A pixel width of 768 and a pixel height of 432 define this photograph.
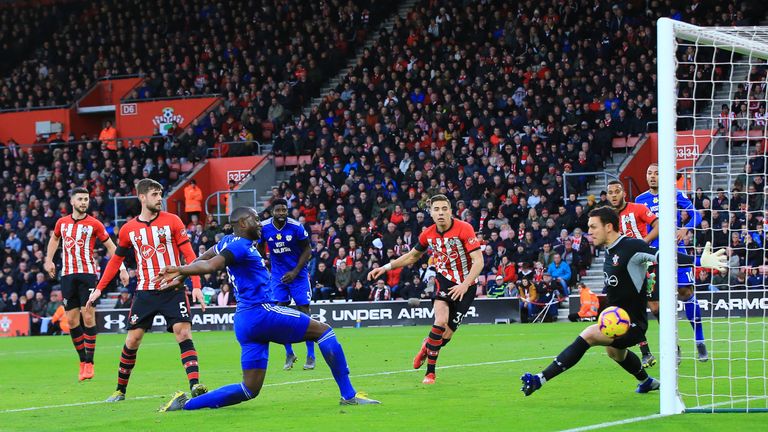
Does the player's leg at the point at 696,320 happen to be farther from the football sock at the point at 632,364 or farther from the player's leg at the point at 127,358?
the player's leg at the point at 127,358

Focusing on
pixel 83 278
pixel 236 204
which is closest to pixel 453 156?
pixel 236 204

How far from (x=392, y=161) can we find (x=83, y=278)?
1736 cm

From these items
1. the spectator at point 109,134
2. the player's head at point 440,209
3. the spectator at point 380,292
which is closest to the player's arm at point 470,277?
the player's head at point 440,209

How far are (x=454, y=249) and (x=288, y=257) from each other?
319 centimetres

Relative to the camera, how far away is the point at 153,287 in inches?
481

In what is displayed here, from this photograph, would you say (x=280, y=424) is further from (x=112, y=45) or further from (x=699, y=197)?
(x=112, y=45)

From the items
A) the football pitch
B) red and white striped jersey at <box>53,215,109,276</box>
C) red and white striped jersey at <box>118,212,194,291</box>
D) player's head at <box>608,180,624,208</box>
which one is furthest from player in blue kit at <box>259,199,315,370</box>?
player's head at <box>608,180,624,208</box>

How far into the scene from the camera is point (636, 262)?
403 inches

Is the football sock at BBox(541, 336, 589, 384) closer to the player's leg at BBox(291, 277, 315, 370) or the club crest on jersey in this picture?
the club crest on jersey

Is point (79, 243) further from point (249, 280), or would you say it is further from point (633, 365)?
point (633, 365)

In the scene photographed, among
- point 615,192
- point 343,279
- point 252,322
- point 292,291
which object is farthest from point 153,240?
point 343,279

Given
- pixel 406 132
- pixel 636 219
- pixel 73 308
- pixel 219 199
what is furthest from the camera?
pixel 219 199

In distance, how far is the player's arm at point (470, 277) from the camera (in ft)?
42.0

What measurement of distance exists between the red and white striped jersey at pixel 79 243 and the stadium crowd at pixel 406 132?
12.0 m
